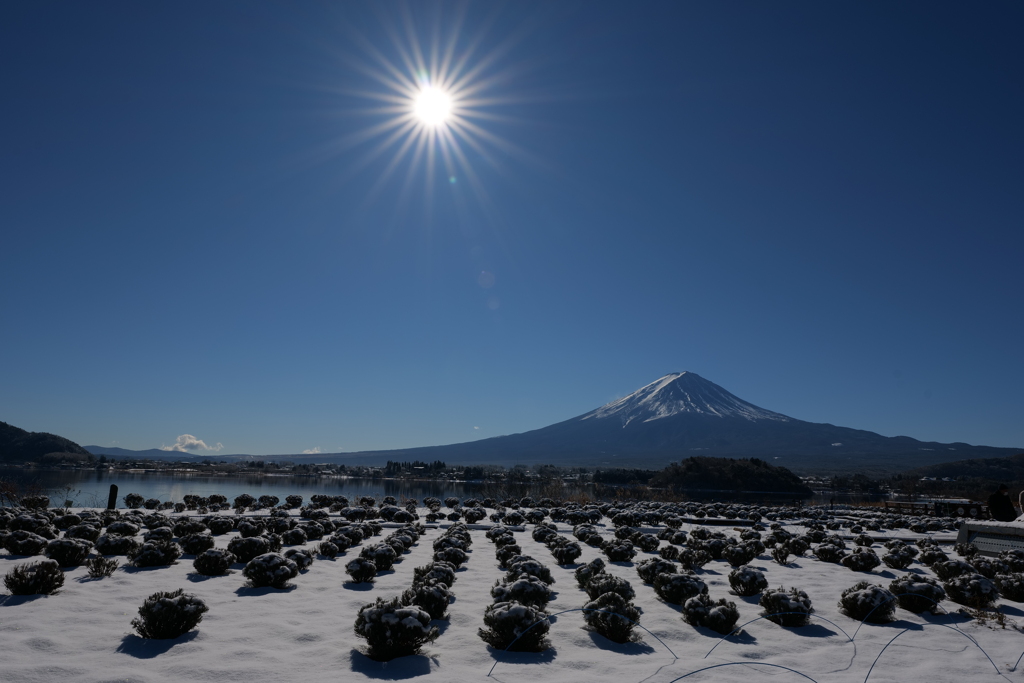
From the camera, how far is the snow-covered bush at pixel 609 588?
1088 cm

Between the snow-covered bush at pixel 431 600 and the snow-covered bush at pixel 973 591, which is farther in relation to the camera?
the snow-covered bush at pixel 973 591

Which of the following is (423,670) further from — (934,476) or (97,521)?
(934,476)

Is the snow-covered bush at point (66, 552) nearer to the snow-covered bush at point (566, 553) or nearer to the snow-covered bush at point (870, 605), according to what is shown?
the snow-covered bush at point (566, 553)

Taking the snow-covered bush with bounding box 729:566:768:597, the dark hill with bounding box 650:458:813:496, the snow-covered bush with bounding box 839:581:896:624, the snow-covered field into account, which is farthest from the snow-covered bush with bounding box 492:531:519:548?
the dark hill with bounding box 650:458:813:496

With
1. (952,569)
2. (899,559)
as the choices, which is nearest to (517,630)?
(952,569)

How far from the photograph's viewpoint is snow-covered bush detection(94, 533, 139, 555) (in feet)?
45.7

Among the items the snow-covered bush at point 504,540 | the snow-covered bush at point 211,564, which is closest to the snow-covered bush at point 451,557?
the snow-covered bush at point 504,540

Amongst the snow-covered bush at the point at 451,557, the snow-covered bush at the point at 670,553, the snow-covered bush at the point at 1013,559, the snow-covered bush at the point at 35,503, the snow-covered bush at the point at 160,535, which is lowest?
the snow-covered bush at the point at 1013,559

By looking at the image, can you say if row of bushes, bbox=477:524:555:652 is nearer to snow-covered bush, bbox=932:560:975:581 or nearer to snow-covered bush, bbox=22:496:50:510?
snow-covered bush, bbox=932:560:975:581

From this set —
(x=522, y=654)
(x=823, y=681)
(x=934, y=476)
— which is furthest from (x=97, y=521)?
(x=934, y=476)

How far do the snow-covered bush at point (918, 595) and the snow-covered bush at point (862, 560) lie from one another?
5259 millimetres

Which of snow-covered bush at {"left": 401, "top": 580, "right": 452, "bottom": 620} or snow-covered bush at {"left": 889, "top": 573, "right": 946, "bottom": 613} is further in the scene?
snow-covered bush at {"left": 889, "top": 573, "right": 946, "bottom": 613}

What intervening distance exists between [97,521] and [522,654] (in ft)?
61.4

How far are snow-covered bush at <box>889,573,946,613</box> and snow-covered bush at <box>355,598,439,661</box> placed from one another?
10.1 meters
